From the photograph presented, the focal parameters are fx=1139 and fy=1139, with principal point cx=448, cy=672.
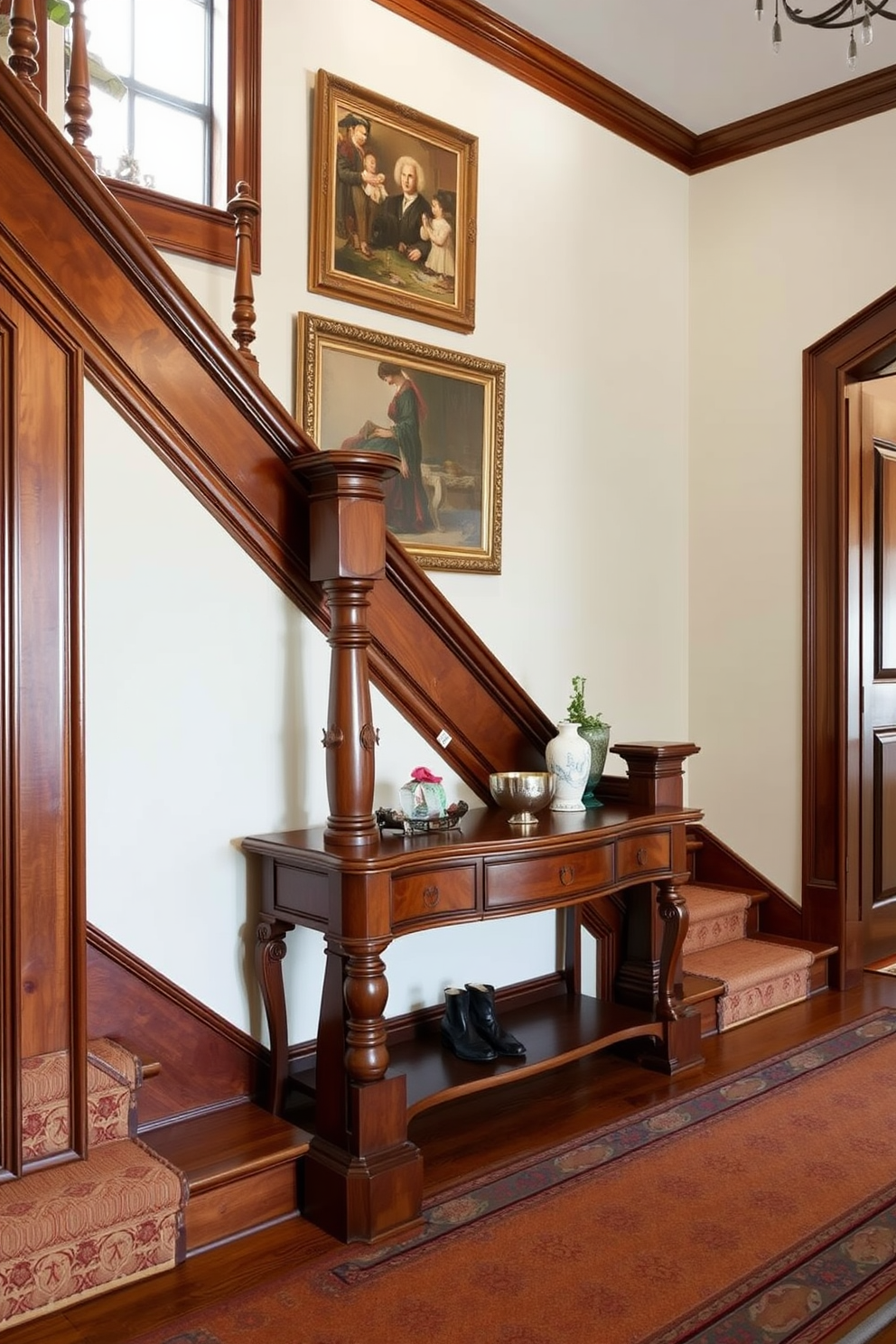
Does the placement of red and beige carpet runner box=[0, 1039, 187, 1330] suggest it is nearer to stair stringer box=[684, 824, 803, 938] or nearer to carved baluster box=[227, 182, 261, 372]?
carved baluster box=[227, 182, 261, 372]

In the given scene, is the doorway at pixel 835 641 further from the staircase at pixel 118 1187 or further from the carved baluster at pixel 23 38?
the carved baluster at pixel 23 38

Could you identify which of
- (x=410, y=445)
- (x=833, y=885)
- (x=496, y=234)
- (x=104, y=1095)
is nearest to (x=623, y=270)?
(x=496, y=234)

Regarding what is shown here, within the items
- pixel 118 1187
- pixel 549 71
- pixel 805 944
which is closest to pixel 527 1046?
pixel 118 1187

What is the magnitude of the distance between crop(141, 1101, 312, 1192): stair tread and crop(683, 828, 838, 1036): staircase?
1865mm

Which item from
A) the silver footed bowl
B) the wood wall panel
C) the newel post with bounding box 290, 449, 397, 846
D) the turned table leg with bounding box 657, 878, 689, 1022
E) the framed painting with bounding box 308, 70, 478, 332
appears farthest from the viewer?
the framed painting with bounding box 308, 70, 478, 332

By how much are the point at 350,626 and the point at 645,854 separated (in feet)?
4.82

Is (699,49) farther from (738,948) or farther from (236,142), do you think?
(738,948)

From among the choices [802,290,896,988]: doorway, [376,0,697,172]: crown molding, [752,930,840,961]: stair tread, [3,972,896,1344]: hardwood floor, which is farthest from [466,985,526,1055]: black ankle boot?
[376,0,697,172]: crown molding

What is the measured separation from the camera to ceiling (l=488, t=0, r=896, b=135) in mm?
4801

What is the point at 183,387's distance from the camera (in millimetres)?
3256

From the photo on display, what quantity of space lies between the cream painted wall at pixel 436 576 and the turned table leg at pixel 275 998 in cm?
12

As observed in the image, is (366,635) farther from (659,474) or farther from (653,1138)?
(659,474)

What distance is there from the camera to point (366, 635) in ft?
10.4

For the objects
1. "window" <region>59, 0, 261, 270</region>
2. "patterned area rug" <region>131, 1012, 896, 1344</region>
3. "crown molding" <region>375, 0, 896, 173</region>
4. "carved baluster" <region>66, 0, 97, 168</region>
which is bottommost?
"patterned area rug" <region>131, 1012, 896, 1344</region>
